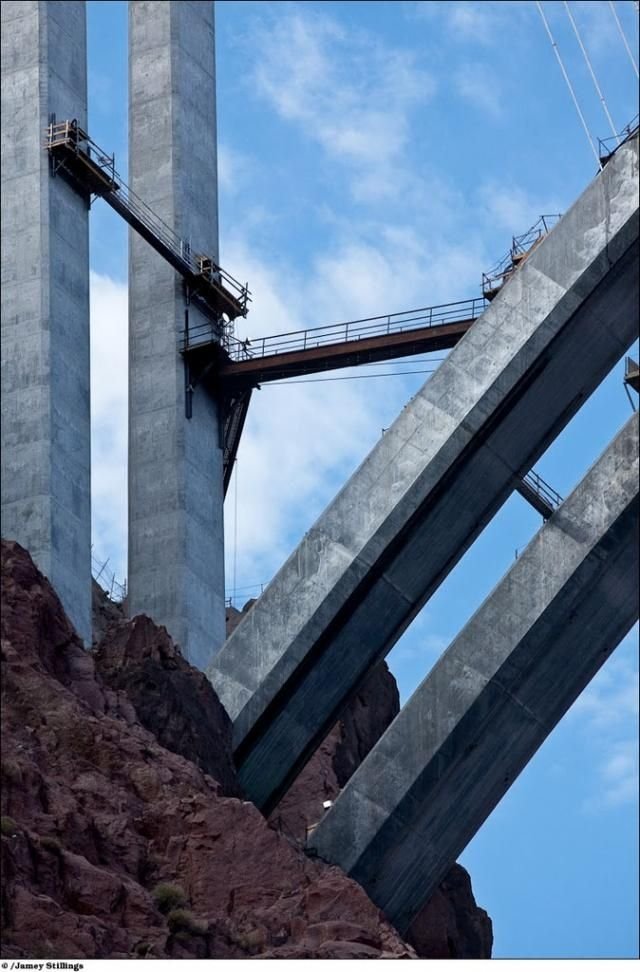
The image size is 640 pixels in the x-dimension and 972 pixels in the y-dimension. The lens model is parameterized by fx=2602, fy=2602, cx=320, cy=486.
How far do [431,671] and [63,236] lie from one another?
10781 mm

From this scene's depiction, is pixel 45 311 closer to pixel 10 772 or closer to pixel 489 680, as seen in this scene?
pixel 489 680

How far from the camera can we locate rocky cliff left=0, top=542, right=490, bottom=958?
34.4 meters

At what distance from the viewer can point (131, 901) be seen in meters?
35.3

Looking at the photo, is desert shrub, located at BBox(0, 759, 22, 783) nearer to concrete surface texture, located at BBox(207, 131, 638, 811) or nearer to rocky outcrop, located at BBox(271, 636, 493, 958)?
concrete surface texture, located at BBox(207, 131, 638, 811)

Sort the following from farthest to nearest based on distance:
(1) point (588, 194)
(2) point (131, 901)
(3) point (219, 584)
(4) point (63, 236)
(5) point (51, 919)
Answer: (3) point (219, 584) → (4) point (63, 236) → (1) point (588, 194) → (2) point (131, 901) → (5) point (51, 919)

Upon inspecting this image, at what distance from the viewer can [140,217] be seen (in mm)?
52344

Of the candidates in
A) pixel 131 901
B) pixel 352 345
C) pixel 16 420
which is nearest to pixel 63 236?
pixel 16 420

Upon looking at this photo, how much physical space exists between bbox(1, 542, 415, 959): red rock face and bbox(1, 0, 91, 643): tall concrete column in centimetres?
549

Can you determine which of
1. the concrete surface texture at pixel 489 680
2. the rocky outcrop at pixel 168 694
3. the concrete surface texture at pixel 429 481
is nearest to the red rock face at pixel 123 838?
the rocky outcrop at pixel 168 694

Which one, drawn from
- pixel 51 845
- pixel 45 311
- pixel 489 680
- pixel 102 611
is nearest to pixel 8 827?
pixel 51 845

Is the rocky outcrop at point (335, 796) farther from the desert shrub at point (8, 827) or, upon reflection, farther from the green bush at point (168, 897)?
the desert shrub at point (8, 827)

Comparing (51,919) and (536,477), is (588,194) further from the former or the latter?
A: (51,919)

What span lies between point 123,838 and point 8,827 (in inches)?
133

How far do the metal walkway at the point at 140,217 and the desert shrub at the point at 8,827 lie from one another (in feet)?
57.4
